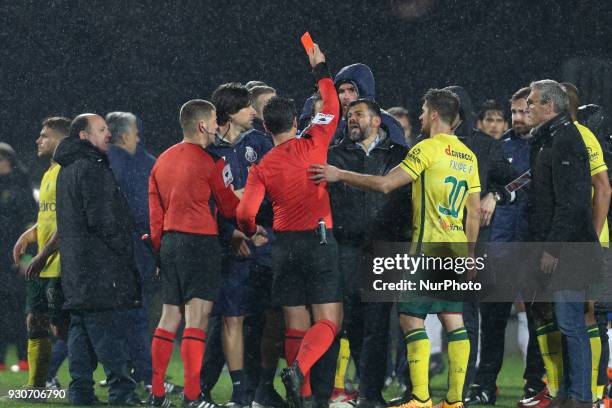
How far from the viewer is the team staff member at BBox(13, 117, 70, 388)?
7.23 metres

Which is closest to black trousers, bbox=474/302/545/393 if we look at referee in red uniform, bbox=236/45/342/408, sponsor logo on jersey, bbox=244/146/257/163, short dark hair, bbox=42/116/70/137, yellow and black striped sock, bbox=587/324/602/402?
yellow and black striped sock, bbox=587/324/602/402

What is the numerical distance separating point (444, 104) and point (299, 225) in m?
0.96

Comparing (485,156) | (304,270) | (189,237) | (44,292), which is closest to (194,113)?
(189,237)

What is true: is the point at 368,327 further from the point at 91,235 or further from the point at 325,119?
the point at 91,235

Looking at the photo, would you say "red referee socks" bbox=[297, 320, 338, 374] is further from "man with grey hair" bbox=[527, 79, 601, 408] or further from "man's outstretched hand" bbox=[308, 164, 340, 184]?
"man with grey hair" bbox=[527, 79, 601, 408]

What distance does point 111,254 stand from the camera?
6.96m

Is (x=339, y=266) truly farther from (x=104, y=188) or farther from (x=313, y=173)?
(x=104, y=188)

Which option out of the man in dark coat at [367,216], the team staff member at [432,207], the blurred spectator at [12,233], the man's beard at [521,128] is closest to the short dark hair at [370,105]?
the man in dark coat at [367,216]

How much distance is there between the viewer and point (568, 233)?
20.7 ft

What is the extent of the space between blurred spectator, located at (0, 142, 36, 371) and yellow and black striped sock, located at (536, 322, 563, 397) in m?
4.09

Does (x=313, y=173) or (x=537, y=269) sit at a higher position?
(x=313, y=173)

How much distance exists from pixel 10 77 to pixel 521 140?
495 cm

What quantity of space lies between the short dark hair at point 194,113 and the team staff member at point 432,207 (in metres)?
0.76

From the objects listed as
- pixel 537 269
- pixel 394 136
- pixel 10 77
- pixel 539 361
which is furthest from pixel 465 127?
pixel 10 77
